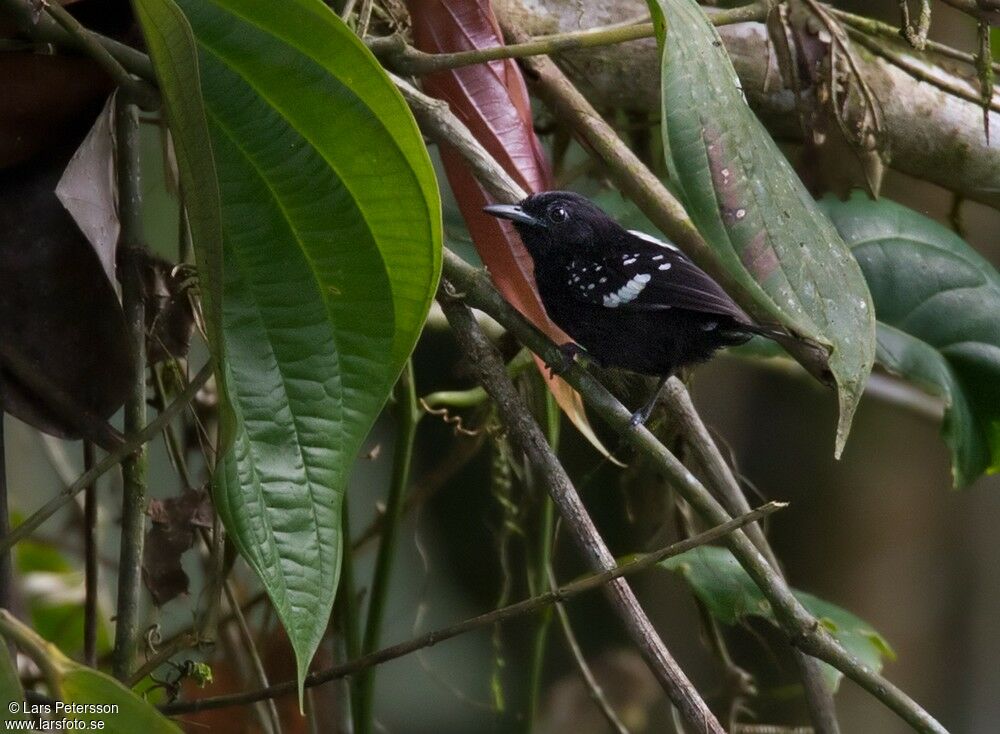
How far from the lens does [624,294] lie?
Result: 2.47 meters

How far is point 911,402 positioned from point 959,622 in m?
2.06

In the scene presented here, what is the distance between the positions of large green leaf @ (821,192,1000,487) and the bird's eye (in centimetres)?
71

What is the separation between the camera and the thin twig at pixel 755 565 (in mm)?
1498

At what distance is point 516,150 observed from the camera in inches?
84.6

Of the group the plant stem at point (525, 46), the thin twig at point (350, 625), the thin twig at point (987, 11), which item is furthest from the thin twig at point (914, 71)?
the thin twig at point (350, 625)

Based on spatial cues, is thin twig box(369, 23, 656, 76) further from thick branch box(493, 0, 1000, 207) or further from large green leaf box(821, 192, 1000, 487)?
large green leaf box(821, 192, 1000, 487)

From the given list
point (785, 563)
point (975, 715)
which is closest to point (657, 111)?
point (785, 563)

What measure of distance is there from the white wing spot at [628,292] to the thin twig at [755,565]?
69 centimetres

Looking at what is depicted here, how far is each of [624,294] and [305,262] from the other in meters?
1.15

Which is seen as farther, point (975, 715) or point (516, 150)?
point (975, 715)

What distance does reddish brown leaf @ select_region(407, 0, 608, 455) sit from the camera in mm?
2080

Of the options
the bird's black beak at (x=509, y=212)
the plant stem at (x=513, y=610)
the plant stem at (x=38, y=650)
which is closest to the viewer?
the plant stem at (x=38, y=650)

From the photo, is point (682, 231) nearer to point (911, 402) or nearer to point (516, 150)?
point (516, 150)

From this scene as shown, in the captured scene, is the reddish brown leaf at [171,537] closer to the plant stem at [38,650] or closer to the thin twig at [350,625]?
the thin twig at [350,625]
